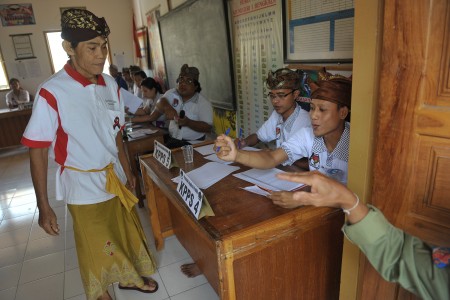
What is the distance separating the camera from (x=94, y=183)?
160 centimetres

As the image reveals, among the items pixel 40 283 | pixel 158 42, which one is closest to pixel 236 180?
pixel 40 283

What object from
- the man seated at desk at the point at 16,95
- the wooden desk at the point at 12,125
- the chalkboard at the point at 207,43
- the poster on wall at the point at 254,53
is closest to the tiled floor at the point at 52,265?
the poster on wall at the point at 254,53

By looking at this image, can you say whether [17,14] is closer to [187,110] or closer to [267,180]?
[187,110]

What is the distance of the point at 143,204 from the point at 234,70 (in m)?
1.66

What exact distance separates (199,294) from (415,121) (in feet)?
5.23

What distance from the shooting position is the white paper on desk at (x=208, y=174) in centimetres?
154

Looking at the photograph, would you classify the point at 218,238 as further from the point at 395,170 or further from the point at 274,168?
the point at 274,168

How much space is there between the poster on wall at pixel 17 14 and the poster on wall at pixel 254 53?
6091 mm

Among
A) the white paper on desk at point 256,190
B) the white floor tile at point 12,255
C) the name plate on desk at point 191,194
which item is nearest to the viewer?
the name plate on desk at point 191,194

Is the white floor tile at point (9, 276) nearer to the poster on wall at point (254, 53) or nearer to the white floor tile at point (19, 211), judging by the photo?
the white floor tile at point (19, 211)

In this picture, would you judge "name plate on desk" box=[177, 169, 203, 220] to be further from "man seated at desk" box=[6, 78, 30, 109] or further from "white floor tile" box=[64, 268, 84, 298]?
"man seated at desk" box=[6, 78, 30, 109]

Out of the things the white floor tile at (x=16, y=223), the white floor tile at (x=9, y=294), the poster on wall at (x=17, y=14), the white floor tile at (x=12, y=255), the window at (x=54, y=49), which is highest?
the poster on wall at (x=17, y=14)

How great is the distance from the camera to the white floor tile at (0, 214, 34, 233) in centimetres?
300

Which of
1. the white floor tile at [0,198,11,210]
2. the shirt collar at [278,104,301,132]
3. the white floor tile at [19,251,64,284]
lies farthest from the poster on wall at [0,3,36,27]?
the shirt collar at [278,104,301,132]
